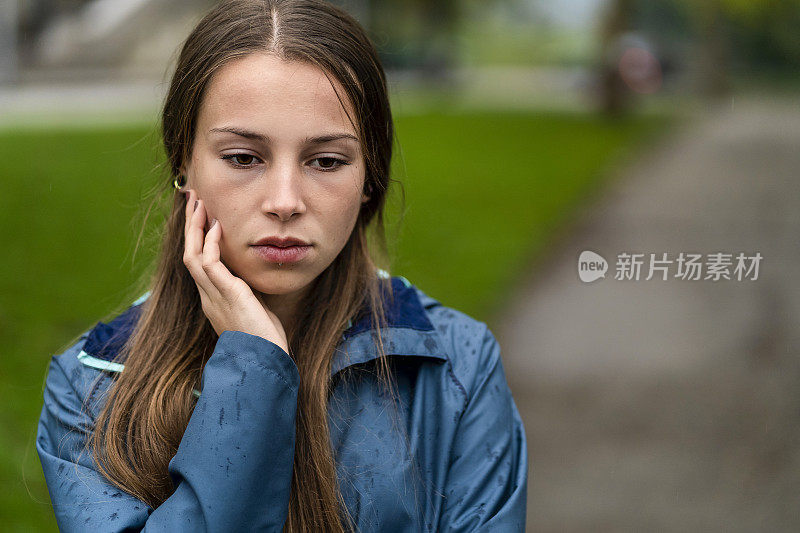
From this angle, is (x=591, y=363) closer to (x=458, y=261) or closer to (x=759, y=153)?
(x=458, y=261)

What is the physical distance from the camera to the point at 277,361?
6.37ft

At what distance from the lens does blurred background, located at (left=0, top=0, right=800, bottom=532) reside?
15.7 ft

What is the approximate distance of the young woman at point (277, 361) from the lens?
1.90m

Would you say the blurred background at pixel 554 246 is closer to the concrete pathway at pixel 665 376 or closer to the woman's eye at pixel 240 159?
the concrete pathway at pixel 665 376

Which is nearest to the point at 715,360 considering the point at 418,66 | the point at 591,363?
the point at 591,363

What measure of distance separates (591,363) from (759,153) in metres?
7.92

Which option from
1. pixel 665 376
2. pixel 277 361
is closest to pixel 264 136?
pixel 277 361

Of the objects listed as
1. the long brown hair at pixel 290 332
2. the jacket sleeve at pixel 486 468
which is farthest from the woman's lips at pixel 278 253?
the jacket sleeve at pixel 486 468

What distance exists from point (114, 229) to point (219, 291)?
584 centimetres

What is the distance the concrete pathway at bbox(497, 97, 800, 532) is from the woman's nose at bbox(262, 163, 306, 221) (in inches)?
119

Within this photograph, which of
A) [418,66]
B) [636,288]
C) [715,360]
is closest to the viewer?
[715,360]

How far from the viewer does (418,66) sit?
29.6 m

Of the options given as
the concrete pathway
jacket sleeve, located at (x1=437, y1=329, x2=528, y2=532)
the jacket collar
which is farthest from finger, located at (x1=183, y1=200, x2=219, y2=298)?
the concrete pathway

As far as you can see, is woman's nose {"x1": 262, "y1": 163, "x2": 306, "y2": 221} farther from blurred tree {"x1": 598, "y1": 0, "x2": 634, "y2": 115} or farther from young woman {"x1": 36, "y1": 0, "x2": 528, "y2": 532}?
blurred tree {"x1": 598, "y1": 0, "x2": 634, "y2": 115}
